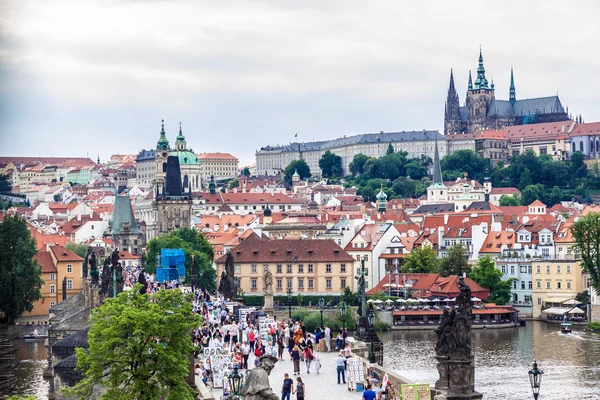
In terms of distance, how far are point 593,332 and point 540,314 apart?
1307 centimetres

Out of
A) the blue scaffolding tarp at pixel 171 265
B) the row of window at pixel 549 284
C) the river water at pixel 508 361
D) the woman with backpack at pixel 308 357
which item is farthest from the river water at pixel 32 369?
the row of window at pixel 549 284

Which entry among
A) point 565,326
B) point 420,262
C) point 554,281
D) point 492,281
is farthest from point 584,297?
point 420,262

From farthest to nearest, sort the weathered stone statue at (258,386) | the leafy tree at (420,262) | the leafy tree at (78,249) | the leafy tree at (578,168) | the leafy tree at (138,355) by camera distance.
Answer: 1. the leafy tree at (578,168)
2. the leafy tree at (78,249)
3. the leafy tree at (420,262)
4. the leafy tree at (138,355)
5. the weathered stone statue at (258,386)

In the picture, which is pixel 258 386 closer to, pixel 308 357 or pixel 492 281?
pixel 308 357

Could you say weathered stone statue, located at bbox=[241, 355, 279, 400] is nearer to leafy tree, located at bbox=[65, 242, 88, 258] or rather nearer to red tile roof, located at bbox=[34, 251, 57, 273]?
red tile roof, located at bbox=[34, 251, 57, 273]

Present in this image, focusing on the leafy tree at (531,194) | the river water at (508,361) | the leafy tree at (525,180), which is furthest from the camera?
the leafy tree at (525,180)

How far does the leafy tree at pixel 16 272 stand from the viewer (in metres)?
63.0

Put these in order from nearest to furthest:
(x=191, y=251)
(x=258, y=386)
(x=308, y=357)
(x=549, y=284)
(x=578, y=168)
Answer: (x=258, y=386), (x=308, y=357), (x=549, y=284), (x=191, y=251), (x=578, y=168)

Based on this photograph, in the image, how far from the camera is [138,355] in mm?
23594

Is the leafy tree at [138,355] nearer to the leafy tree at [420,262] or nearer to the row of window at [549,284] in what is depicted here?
the row of window at [549,284]

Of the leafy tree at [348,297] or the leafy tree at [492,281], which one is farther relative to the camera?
the leafy tree at [492,281]

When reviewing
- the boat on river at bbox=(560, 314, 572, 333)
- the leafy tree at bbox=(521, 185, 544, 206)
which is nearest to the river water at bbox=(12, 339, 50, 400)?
the boat on river at bbox=(560, 314, 572, 333)

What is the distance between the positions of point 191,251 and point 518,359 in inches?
1508

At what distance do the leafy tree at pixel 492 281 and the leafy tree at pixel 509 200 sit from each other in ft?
278
